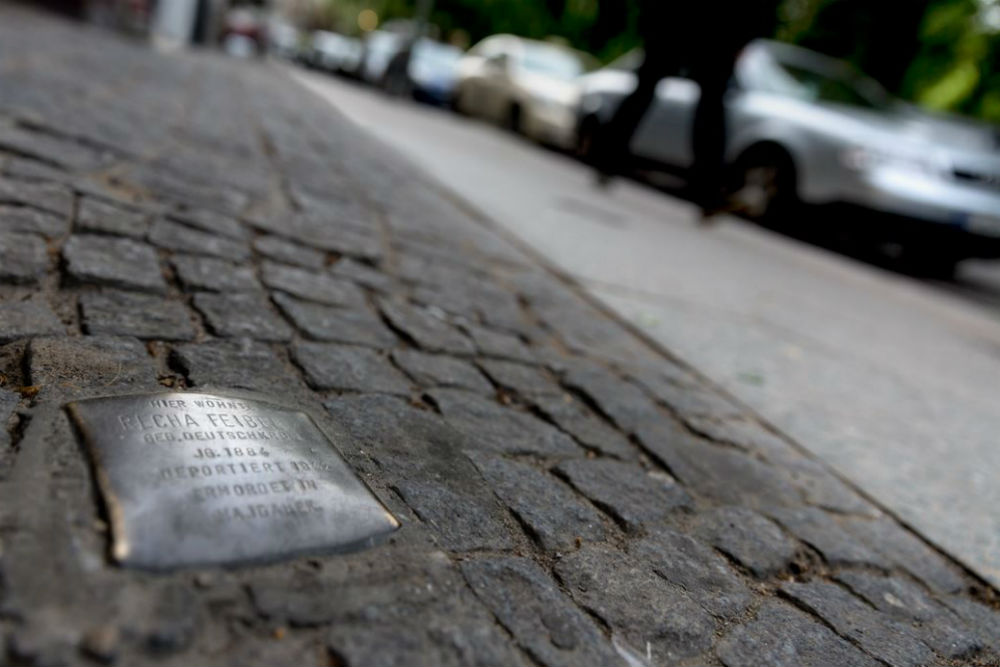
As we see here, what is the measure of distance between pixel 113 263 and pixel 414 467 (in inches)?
45.5

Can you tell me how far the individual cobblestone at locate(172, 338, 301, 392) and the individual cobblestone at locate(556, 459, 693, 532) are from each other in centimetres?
70

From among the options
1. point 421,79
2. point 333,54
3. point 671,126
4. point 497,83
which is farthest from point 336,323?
point 333,54

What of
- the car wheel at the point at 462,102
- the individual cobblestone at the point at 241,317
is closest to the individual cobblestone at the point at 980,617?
the individual cobblestone at the point at 241,317

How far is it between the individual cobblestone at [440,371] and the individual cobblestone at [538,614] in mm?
835

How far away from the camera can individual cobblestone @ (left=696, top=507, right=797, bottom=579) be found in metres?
1.82

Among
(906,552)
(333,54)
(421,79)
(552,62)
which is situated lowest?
(906,552)

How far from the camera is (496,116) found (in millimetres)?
13828

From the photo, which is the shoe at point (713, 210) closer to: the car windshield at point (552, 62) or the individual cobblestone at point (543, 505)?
the individual cobblestone at point (543, 505)

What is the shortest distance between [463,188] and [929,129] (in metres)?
5.29

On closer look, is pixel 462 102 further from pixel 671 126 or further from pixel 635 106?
pixel 635 106

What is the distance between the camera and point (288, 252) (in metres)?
3.02

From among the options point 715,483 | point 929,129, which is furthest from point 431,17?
point 715,483

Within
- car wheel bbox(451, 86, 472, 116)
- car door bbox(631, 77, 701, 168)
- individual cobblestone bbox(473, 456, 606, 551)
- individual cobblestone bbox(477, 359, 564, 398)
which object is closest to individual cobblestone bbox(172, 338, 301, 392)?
individual cobblestone bbox(473, 456, 606, 551)

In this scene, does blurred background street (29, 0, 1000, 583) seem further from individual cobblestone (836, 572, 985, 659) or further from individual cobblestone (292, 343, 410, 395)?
individual cobblestone (292, 343, 410, 395)
